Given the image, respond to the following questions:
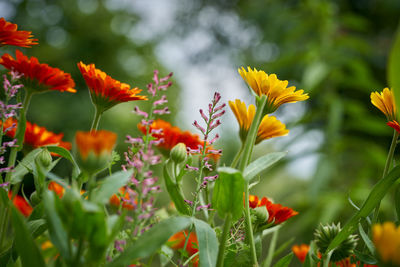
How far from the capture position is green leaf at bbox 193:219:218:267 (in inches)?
8.5

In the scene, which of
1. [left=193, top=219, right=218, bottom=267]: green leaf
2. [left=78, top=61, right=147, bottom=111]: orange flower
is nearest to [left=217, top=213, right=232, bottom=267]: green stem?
[left=193, top=219, right=218, bottom=267]: green leaf

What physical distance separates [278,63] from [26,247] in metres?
1.04

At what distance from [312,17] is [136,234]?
1324 mm

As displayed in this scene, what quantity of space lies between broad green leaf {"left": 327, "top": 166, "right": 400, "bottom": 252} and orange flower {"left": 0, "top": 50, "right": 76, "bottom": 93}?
0.24m

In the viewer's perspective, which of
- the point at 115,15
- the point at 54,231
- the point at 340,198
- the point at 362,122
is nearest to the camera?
the point at 54,231

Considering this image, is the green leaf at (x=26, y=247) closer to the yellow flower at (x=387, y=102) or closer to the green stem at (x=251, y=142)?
the green stem at (x=251, y=142)

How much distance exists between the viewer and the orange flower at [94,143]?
0.58 feet

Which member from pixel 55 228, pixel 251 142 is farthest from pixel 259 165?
pixel 55 228

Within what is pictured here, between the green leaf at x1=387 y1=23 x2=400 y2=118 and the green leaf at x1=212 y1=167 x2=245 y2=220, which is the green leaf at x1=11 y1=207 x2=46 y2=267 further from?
the green leaf at x1=387 y1=23 x2=400 y2=118

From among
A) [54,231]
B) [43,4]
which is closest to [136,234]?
[54,231]

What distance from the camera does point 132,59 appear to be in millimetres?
4934

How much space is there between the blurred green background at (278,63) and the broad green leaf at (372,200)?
0.15 feet

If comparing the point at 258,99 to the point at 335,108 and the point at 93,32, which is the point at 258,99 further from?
the point at 93,32

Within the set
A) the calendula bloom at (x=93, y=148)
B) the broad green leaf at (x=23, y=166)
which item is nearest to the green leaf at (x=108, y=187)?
the calendula bloom at (x=93, y=148)
